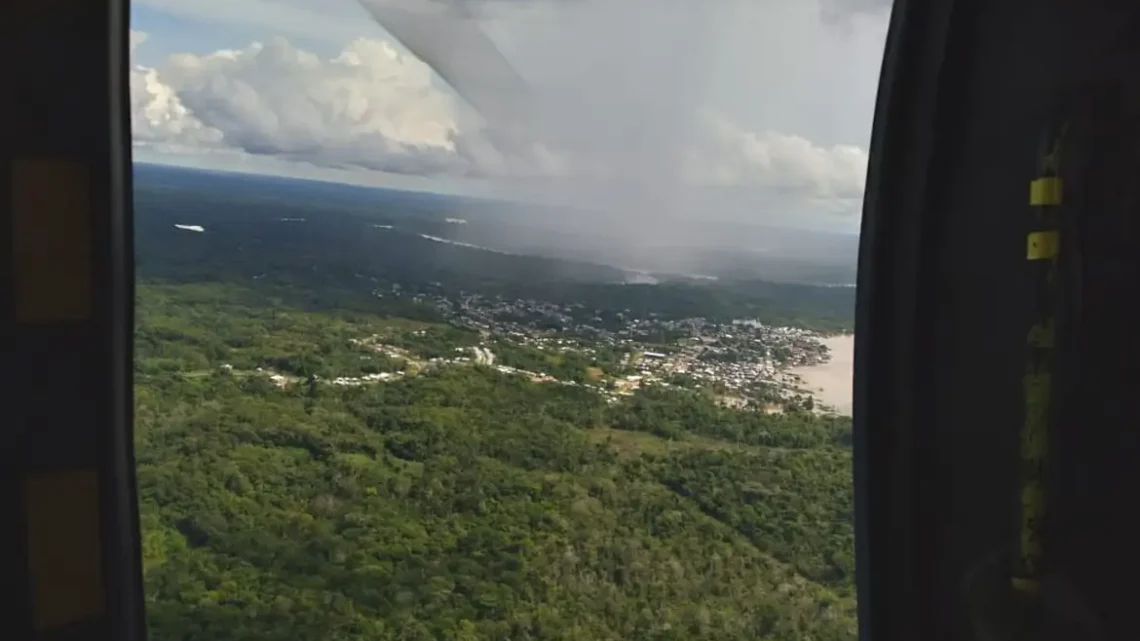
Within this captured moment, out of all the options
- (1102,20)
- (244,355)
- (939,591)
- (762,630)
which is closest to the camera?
(1102,20)

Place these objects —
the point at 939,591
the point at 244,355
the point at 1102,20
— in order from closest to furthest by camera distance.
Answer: the point at 1102,20, the point at 939,591, the point at 244,355

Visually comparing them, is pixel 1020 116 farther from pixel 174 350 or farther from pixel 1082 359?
pixel 174 350

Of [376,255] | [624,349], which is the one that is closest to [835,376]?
[624,349]

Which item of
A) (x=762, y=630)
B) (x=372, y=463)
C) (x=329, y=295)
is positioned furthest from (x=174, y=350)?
(x=762, y=630)

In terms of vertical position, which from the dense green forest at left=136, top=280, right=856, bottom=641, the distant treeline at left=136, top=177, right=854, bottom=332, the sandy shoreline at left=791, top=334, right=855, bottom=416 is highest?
the distant treeline at left=136, top=177, right=854, bottom=332

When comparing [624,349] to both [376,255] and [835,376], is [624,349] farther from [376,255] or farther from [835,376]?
[376,255]

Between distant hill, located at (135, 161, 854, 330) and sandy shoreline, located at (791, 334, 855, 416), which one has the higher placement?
distant hill, located at (135, 161, 854, 330)
